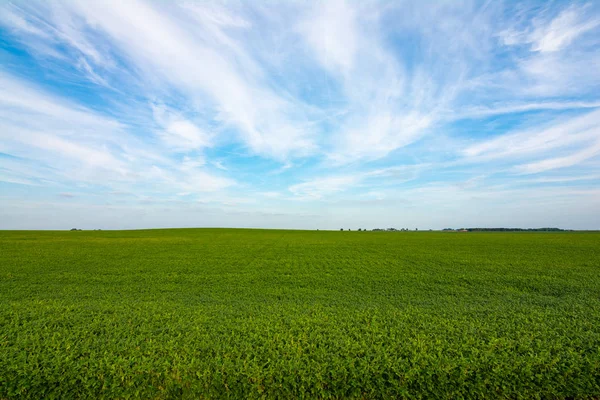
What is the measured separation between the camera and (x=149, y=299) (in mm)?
10477

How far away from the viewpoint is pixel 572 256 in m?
20.6

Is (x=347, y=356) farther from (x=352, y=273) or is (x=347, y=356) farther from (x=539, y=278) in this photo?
(x=539, y=278)

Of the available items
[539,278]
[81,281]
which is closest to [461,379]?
[539,278]

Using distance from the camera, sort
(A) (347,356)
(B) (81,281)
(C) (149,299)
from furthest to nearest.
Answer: (B) (81,281) < (C) (149,299) < (A) (347,356)

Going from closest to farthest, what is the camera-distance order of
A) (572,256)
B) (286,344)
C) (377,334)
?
(286,344) < (377,334) < (572,256)

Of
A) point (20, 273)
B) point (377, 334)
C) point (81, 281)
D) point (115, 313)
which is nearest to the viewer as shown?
point (377, 334)

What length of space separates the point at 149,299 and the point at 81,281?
17.2 ft

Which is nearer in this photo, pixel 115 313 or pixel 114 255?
pixel 115 313

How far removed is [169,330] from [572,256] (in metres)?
25.9

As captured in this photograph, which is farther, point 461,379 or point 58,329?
point 58,329

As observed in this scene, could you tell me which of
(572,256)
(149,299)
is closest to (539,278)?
(572,256)

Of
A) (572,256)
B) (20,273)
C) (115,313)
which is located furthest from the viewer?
(572,256)

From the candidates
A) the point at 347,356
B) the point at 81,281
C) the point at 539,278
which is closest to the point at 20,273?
the point at 81,281

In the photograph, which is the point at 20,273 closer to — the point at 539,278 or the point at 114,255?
the point at 114,255
